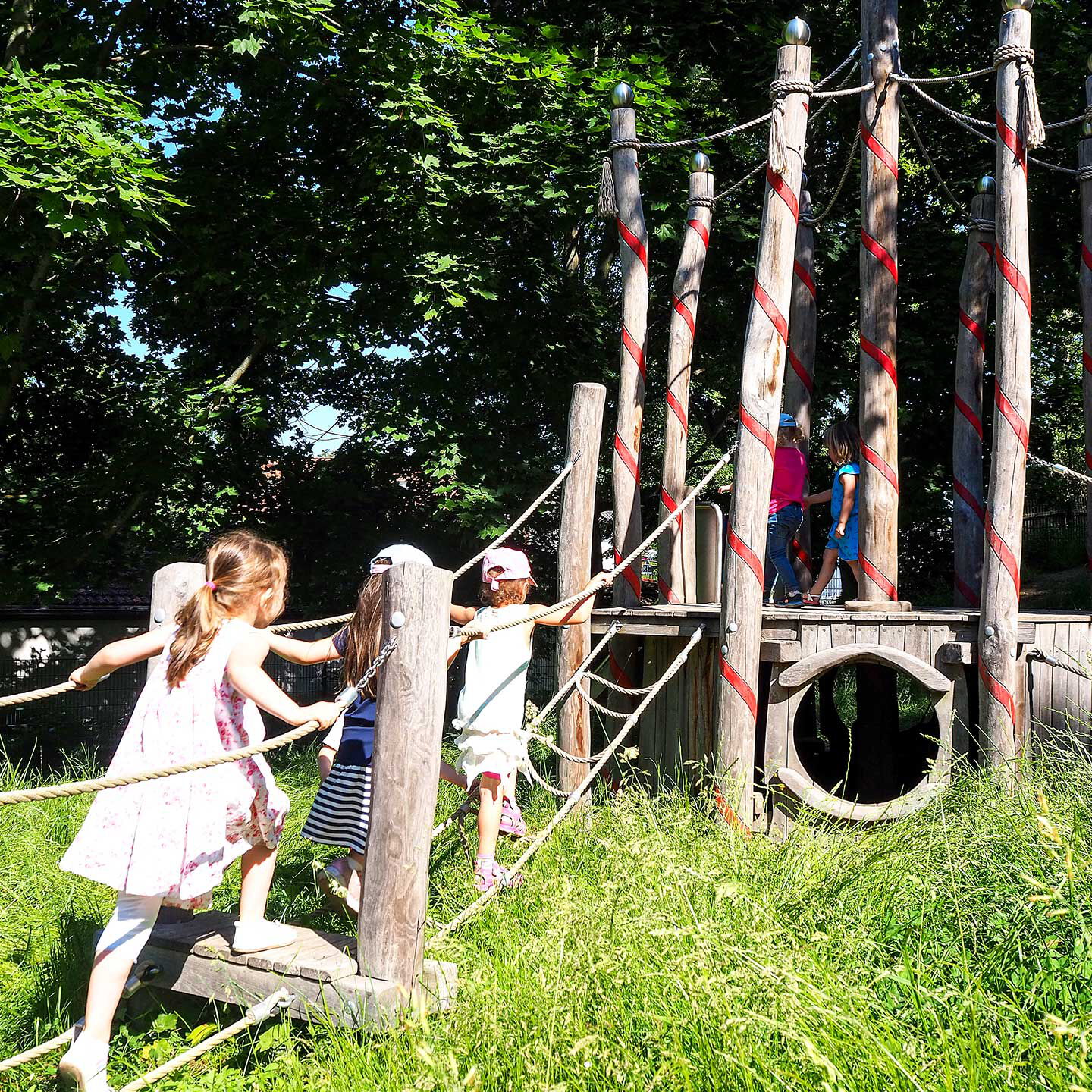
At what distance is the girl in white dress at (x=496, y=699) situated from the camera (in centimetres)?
446

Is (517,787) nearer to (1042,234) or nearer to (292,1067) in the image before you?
(292,1067)

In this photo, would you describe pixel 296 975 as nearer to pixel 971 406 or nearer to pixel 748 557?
pixel 748 557

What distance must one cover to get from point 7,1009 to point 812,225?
629cm

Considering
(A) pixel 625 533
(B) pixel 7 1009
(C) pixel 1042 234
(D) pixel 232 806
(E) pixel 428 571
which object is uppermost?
(C) pixel 1042 234

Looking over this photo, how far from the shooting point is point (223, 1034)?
281cm

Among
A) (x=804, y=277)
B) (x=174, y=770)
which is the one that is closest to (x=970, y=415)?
(x=804, y=277)

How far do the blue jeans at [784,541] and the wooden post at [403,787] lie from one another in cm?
456

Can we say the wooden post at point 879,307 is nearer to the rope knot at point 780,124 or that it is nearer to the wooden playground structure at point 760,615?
the wooden playground structure at point 760,615

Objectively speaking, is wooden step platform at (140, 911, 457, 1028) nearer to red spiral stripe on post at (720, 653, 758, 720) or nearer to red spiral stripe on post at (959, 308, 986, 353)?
red spiral stripe on post at (720, 653, 758, 720)

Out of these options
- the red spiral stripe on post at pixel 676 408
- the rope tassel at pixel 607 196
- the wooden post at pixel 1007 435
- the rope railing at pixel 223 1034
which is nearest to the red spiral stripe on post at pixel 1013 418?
the wooden post at pixel 1007 435

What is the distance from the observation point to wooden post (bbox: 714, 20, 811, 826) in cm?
504

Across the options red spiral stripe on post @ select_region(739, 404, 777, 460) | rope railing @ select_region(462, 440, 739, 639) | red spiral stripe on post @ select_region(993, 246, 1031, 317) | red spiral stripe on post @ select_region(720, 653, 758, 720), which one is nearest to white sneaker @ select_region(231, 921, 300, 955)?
rope railing @ select_region(462, 440, 739, 639)

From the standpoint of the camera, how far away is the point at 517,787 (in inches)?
279

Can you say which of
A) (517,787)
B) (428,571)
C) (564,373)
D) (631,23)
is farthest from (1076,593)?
(428,571)
